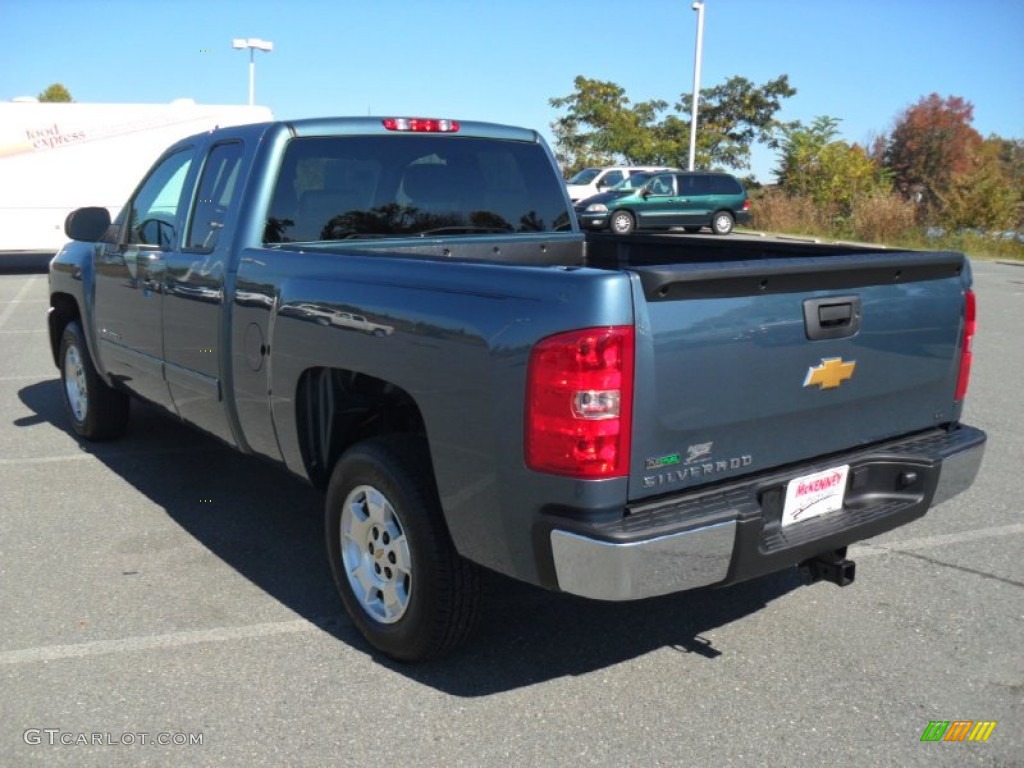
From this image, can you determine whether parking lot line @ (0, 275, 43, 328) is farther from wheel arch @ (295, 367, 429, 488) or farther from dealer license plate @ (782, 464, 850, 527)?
dealer license plate @ (782, 464, 850, 527)

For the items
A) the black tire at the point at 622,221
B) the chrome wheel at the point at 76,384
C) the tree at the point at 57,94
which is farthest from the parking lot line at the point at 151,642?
the tree at the point at 57,94

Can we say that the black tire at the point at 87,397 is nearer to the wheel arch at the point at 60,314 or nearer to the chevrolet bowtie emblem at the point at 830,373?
the wheel arch at the point at 60,314

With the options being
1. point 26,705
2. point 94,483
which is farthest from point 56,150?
point 26,705

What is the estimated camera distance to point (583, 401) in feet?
9.09

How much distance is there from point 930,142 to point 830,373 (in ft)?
189

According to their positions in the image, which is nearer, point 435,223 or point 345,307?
point 345,307

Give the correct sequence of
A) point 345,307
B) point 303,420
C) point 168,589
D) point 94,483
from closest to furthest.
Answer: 1. point 345,307
2. point 303,420
3. point 168,589
4. point 94,483

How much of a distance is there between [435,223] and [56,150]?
1622cm

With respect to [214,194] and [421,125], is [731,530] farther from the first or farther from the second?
[214,194]

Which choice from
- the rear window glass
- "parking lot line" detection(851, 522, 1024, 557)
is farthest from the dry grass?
the rear window glass

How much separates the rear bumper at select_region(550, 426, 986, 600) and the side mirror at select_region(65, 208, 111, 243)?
4.05m

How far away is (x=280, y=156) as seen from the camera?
4.29m

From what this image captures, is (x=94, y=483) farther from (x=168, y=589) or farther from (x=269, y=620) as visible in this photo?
(x=269, y=620)

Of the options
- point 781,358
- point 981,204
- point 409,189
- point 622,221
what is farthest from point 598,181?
point 781,358
